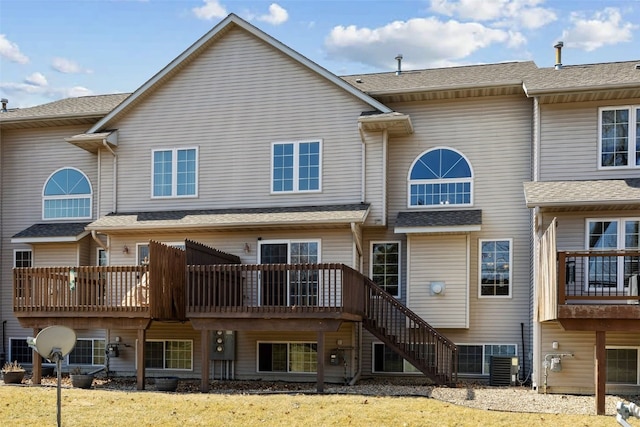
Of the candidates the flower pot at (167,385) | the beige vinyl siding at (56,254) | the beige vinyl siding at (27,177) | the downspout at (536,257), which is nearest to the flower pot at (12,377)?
the flower pot at (167,385)

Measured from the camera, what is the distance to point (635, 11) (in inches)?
655

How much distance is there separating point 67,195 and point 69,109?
251cm

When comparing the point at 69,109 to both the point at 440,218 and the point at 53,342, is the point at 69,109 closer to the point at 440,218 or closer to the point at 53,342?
the point at 440,218

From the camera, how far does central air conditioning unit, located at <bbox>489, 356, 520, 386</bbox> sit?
16578mm

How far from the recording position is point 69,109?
68.2 ft

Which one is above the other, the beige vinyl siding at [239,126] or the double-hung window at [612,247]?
the beige vinyl siding at [239,126]

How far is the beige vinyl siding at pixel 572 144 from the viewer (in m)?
16.3

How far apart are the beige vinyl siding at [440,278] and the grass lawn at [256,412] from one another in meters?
4.00

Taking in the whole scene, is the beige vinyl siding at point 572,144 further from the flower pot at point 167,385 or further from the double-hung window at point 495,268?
the flower pot at point 167,385

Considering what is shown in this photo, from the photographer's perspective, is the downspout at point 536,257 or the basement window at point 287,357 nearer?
the downspout at point 536,257

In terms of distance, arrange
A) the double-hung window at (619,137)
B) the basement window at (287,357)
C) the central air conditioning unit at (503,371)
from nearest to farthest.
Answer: the double-hung window at (619,137)
the central air conditioning unit at (503,371)
the basement window at (287,357)

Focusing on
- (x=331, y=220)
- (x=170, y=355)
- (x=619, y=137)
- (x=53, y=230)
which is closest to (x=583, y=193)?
(x=619, y=137)

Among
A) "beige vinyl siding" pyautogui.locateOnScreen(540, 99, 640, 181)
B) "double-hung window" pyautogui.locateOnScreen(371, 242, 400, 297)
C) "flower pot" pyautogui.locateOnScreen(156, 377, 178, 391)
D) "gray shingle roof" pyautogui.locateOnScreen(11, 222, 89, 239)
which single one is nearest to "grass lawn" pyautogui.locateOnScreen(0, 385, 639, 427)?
"flower pot" pyautogui.locateOnScreen(156, 377, 178, 391)

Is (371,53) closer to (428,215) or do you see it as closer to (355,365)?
(428,215)
